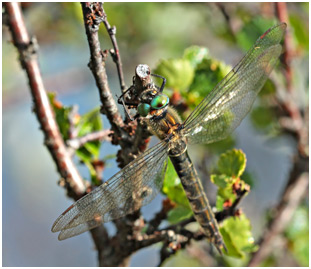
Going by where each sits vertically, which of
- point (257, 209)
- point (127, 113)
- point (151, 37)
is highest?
point (151, 37)

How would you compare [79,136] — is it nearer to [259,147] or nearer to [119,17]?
[119,17]

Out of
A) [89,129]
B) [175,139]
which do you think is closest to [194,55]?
[175,139]

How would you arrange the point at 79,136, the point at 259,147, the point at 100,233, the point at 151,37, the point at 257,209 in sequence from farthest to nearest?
the point at 259,147 < the point at 257,209 < the point at 151,37 < the point at 79,136 < the point at 100,233

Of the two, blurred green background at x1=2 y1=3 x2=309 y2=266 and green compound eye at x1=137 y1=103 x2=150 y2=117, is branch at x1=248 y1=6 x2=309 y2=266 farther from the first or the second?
green compound eye at x1=137 y1=103 x2=150 y2=117

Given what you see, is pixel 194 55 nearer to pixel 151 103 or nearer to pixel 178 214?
pixel 151 103

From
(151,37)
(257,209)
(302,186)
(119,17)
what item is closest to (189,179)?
(302,186)

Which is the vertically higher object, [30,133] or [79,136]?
[30,133]
